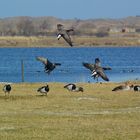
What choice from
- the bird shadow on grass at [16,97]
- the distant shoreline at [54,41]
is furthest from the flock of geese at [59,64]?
the distant shoreline at [54,41]

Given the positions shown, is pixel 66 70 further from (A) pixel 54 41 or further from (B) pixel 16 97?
(A) pixel 54 41

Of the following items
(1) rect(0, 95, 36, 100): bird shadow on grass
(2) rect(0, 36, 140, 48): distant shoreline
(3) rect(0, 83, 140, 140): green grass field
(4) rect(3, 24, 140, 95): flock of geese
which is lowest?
(3) rect(0, 83, 140, 140): green grass field

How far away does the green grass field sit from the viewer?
1866 centimetres

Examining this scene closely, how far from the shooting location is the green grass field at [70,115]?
1866cm

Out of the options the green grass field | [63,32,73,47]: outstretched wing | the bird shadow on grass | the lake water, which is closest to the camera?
the green grass field

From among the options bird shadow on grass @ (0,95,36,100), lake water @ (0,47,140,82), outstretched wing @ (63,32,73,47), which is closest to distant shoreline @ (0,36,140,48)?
lake water @ (0,47,140,82)

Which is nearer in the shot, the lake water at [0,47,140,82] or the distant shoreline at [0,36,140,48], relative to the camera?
the lake water at [0,47,140,82]

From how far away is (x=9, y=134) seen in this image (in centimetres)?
1862

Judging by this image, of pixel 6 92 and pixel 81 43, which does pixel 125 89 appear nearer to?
pixel 6 92

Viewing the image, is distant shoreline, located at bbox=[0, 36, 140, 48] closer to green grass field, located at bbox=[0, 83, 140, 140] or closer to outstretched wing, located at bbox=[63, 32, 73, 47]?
green grass field, located at bbox=[0, 83, 140, 140]

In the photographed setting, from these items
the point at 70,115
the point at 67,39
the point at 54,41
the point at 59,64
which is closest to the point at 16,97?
the point at 59,64

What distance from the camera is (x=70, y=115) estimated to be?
23.4m

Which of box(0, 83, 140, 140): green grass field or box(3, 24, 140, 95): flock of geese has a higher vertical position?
box(3, 24, 140, 95): flock of geese

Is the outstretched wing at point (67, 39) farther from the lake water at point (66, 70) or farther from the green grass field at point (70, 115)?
the lake water at point (66, 70)
